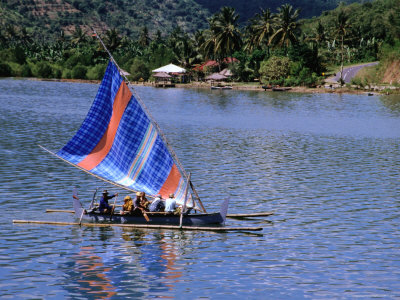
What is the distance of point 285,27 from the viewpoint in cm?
15975

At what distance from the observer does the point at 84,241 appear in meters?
29.8

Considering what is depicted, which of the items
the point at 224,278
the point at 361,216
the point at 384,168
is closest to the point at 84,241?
the point at 224,278

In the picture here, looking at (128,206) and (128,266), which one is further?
(128,206)

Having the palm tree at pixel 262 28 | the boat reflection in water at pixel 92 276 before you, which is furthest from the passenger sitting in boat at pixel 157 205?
the palm tree at pixel 262 28

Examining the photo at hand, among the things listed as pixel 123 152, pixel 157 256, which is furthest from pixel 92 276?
pixel 123 152

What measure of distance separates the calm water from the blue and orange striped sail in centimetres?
282

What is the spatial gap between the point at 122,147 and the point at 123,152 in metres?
0.27

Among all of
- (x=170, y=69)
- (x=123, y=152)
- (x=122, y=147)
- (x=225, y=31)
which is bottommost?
(x=123, y=152)

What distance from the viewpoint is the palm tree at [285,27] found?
517ft

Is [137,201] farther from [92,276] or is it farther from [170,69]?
[170,69]

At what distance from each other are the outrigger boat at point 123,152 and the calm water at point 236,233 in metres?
2.11

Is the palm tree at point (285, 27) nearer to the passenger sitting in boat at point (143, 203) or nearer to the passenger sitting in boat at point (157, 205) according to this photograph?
the passenger sitting in boat at point (157, 205)

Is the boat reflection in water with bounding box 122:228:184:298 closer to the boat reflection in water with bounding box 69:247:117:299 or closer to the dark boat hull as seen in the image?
the dark boat hull

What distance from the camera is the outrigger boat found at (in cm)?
3228
